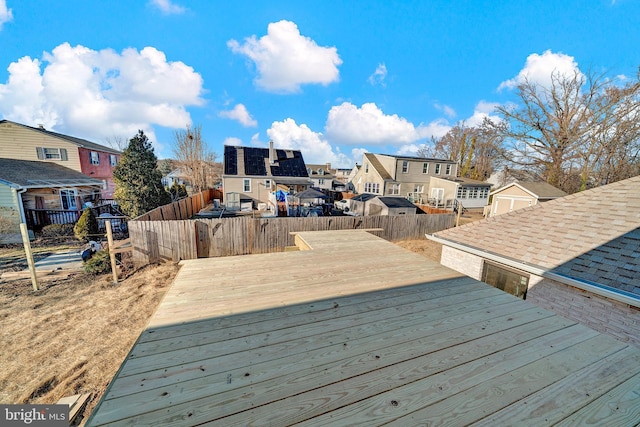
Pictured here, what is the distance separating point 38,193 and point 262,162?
1539cm

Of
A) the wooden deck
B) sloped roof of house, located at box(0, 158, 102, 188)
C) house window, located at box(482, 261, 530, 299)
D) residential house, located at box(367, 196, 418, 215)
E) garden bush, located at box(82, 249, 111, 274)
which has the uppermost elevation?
sloped roof of house, located at box(0, 158, 102, 188)

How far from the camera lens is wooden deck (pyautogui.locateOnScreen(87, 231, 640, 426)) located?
157 cm

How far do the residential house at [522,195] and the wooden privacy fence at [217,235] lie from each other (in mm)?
12925

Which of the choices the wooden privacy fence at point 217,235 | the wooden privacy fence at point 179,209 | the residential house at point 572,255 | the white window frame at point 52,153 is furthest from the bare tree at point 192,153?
the residential house at point 572,255

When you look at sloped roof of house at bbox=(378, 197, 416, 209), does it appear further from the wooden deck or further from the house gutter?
the wooden deck

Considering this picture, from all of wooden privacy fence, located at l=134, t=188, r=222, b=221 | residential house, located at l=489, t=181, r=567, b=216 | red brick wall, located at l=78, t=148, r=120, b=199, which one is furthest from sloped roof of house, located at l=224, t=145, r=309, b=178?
residential house, located at l=489, t=181, r=567, b=216

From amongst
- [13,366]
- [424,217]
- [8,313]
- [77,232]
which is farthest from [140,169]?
[424,217]

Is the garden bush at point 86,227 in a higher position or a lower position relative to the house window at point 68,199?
lower

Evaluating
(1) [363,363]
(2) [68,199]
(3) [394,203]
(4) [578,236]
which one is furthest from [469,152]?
(2) [68,199]

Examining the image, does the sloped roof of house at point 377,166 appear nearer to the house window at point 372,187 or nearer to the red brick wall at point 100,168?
the house window at point 372,187

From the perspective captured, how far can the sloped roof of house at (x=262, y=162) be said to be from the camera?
75.8 feet

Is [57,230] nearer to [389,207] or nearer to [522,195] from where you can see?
[389,207]

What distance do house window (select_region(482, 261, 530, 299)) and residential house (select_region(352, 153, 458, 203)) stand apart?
1981 centimetres

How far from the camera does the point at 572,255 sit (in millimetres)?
4840
